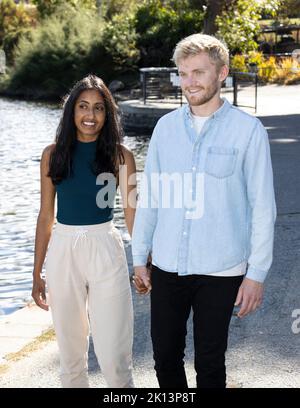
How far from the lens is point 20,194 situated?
48.8ft

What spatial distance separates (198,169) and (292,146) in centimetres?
1223

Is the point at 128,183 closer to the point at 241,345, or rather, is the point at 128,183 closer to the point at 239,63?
the point at 241,345

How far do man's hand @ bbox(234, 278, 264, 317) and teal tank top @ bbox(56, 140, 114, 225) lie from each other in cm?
74

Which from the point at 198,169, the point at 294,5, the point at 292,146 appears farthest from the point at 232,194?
the point at 294,5

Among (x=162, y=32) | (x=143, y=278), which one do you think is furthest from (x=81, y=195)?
(x=162, y=32)

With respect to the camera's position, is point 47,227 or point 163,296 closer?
point 163,296

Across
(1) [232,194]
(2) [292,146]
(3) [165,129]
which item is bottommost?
(2) [292,146]

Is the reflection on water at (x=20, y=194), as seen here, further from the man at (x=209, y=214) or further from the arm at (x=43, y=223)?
the man at (x=209, y=214)

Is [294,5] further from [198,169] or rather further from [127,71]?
[198,169]

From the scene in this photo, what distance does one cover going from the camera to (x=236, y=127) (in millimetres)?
3516

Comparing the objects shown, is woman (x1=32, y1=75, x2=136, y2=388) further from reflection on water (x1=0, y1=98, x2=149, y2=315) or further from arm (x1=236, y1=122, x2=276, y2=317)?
reflection on water (x1=0, y1=98, x2=149, y2=315)

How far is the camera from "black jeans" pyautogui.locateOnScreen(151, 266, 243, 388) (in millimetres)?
3537

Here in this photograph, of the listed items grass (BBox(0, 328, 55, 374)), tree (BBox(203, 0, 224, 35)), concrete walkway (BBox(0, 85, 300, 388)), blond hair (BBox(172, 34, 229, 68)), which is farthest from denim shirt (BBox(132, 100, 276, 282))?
tree (BBox(203, 0, 224, 35))

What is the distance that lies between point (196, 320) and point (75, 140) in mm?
1012
